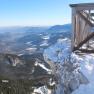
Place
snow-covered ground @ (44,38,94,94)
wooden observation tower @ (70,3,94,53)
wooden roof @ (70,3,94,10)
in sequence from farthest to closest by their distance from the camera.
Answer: wooden observation tower @ (70,3,94,53), wooden roof @ (70,3,94,10), snow-covered ground @ (44,38,94,94)

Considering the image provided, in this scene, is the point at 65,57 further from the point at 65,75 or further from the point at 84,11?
the point at 84,11

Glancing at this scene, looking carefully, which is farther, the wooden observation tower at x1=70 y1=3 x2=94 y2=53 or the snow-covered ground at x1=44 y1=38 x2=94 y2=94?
the wooden observation tower at x1=70 y1=3 x2=94 y2=53

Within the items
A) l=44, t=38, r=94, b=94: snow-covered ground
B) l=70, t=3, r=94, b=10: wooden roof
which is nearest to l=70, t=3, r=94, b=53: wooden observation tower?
l=70, t=3, r=94, b=10: wooden roof

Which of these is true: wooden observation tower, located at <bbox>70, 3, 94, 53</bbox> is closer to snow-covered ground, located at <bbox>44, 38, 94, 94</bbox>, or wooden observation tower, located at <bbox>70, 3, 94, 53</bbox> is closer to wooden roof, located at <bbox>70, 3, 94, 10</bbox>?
wooden roof, located at <bbox>70, 3, 94, 10</bbox>

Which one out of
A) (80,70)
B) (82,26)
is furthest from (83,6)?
(80,70)

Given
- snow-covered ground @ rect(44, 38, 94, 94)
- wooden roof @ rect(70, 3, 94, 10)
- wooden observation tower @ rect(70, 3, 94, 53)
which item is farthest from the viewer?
wooden observation tower @ rect(70, 3, 94, 53)

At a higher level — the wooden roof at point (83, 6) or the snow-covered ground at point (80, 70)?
the wooden roof at point (83, 6)

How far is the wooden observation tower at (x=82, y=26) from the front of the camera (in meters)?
9.67

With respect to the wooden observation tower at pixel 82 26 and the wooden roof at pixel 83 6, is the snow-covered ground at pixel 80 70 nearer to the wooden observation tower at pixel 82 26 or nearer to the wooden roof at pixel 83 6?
the wooden observation tower at pixel 82 26

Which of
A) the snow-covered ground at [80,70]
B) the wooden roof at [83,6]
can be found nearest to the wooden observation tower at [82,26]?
the wooden roof at [83,6]

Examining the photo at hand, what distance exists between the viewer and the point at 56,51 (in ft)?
37.5

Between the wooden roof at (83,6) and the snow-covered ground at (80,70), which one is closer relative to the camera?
the snow-covered ground at (80,70)

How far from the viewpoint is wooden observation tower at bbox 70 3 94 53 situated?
967 cm

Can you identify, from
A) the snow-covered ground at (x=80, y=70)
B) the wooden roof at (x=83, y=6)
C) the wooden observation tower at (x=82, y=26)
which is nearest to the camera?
the snow-covered ground at (x=80, y=70)
